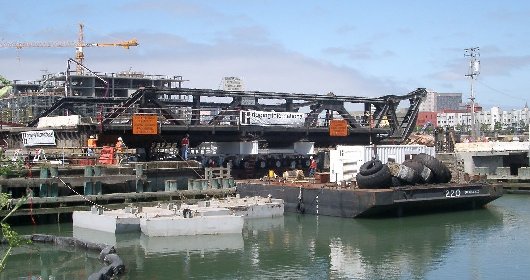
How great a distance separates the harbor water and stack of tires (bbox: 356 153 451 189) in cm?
170

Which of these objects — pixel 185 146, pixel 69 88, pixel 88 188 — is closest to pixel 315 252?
pixel 88 188

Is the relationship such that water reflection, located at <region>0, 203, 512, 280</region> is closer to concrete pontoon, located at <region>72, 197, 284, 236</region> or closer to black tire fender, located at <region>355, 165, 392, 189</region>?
concrete pontoon, located at <region>72, 197, 284, 236</region>

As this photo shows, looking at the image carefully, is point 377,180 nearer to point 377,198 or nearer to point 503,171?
point 377,198

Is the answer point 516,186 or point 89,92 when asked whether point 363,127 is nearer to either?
point 516,186

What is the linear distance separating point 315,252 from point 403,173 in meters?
9.63

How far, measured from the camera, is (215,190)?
3569 cm

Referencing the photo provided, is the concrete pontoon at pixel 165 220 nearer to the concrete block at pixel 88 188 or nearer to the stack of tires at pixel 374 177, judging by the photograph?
the concrete block at pixel 88 188

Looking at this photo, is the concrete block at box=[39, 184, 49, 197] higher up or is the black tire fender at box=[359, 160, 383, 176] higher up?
the black tire fender at box=[359, 160, 383, 176]

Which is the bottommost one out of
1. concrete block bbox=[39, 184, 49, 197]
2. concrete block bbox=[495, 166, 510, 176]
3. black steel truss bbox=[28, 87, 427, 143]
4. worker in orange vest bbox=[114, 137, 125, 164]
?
concrete block bbox=[39, 184, 49, 197]

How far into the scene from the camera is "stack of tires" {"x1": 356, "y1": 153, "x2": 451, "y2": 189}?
30062 mm

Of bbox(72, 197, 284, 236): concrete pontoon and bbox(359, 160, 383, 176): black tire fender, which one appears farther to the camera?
bbox(359, 160, 383, 176): black tire fender

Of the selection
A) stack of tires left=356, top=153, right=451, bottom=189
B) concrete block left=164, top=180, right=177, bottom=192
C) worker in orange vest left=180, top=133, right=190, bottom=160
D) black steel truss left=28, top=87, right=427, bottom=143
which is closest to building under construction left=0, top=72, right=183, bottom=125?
black steel truss left=28, top=87, right=427, bottom=143

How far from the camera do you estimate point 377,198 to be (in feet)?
95.4

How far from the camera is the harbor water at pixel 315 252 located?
1970cm
